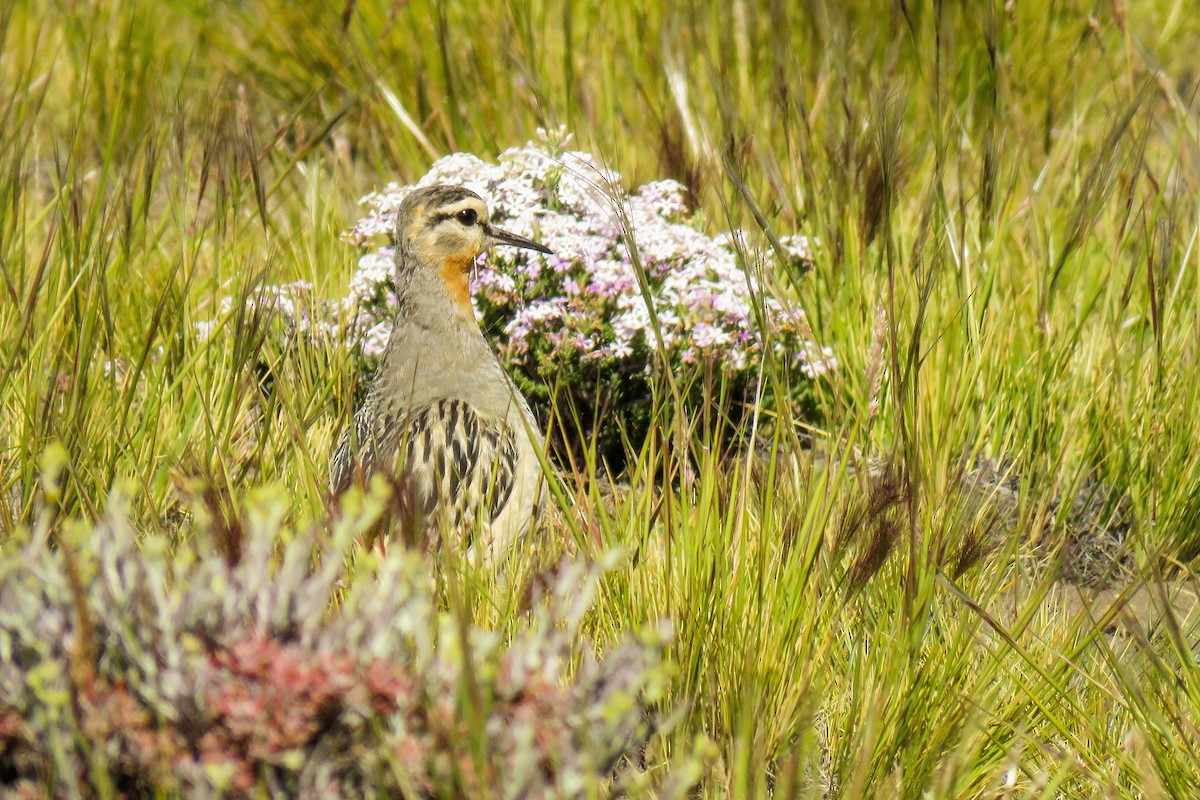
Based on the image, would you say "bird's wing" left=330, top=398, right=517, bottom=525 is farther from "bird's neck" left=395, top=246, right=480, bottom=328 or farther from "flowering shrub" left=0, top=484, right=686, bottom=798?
"flowering shrub" left=0, top=484, right=686, bottom=798

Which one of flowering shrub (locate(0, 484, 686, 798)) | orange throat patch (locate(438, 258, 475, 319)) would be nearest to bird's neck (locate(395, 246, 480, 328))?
orange throat patch (locate(438, 258, 475, 319))

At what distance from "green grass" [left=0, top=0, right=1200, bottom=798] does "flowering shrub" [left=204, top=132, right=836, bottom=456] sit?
0.21 metres

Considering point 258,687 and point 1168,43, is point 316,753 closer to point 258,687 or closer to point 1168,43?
point 258,687

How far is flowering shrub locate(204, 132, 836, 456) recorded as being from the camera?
4.34m

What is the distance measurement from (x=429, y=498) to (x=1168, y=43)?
4.70m

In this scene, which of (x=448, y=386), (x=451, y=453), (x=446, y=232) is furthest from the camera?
(x=446, y=232)

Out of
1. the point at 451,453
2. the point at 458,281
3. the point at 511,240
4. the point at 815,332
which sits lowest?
the point at 451,453

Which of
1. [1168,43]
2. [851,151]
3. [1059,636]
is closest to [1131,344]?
[851,151]

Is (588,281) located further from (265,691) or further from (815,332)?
(265,691)

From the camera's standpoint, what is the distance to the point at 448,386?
414 cm

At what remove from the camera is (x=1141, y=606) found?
4.16 m

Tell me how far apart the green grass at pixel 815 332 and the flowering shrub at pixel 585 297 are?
21cm

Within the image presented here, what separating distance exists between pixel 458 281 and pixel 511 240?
0.21 metres

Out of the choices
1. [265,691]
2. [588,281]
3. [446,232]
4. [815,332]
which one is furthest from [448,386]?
[265,691]
